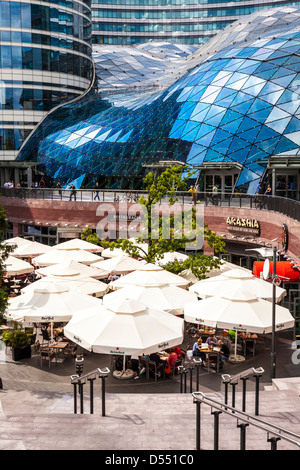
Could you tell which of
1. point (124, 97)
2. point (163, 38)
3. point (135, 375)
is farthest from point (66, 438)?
point (163, 38)

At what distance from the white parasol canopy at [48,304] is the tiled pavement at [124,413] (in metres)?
1.62

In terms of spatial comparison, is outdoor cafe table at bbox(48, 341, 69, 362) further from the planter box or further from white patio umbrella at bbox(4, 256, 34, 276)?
white patio umbrella at bbox(4, 256, 34, 276)

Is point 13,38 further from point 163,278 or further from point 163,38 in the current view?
point 163,38

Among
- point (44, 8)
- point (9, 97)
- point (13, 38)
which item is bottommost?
point (9, 97)

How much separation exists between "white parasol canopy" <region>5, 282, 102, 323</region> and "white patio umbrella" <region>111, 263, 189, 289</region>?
2.12 meters

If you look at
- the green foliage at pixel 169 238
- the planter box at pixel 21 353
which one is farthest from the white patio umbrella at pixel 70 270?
the planter box at pixel 21 353

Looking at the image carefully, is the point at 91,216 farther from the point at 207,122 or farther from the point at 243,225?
the point at 243,225

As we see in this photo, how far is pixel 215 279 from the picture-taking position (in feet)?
67.9

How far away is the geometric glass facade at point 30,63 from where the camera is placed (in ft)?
189

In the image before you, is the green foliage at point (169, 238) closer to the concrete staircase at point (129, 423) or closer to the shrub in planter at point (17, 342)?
the shrub in planter at point (17, 342)

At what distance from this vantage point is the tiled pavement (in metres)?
9.91

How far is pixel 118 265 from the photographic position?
2631cm

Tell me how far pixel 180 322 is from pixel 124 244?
8602mm

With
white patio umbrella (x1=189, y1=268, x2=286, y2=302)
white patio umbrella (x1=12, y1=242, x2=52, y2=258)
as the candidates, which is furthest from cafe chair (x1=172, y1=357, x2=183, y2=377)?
white patio umbrella (x1=12, y1=242, x2=52, y2=258)
